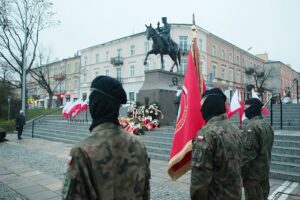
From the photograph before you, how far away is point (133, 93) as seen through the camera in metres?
47.3

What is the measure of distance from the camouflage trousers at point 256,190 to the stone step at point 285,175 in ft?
11.1

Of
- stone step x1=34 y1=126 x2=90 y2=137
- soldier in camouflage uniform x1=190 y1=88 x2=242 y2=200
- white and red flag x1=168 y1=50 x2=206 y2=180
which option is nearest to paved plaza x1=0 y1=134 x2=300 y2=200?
white and red flag x1=168 y1=50 x2=206 y2=180

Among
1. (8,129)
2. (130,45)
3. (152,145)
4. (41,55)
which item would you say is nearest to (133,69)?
(130,45)

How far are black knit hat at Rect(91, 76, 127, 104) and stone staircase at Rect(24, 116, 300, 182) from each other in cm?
627

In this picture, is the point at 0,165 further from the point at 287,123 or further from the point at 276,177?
the point at 287,123

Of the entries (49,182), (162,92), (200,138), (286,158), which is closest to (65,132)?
(162,92)

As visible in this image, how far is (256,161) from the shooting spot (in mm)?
3947

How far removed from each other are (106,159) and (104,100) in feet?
1.32

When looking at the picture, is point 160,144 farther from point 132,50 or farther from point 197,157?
point 132,50

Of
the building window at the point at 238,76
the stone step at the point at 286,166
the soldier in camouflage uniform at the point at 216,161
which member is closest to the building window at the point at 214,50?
the building window at the point at 238,76

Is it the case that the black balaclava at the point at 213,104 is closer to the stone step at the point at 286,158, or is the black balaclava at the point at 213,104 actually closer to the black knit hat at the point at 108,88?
the black knit hat at the point at 108,88

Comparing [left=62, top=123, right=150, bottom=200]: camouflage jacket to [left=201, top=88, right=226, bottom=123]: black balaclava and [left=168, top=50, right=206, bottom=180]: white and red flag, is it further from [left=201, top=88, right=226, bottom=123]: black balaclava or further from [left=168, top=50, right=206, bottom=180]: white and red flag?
[left=168, top=50, right=206, bottom=180]: white and red flag

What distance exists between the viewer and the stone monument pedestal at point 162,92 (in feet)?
46.5

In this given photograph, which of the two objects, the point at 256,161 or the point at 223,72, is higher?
the point at 223,72
